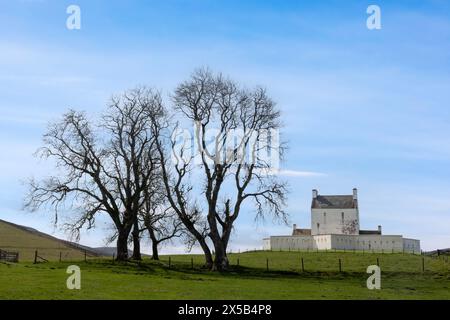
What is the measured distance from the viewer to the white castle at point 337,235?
11062cm

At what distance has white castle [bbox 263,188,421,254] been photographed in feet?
363

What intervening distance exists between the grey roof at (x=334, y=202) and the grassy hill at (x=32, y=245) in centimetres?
6143

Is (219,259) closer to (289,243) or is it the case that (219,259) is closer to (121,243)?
(121,243)

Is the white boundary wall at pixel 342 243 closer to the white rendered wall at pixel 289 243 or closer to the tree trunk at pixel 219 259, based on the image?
the white rendered wall at pixel 289 243

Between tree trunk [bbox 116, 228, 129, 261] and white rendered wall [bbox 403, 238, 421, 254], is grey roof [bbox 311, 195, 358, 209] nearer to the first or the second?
white rendered wall [bbox 403, 238, 421, 254]

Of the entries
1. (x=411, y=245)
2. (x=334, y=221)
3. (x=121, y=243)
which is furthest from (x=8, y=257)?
(x=411, y=245)

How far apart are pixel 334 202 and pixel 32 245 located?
71.4m

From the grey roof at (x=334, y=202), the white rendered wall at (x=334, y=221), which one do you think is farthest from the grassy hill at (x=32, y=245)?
the grey roof at (x=334, y=202)

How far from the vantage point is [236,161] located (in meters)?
49.5

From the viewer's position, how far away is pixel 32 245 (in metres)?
72.8

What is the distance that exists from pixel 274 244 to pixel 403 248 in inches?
1004

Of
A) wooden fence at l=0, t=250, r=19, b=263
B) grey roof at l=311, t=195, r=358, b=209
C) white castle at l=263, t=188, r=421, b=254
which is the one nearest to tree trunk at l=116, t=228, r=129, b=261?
wooden fence at l=0, t=250, r=19, b=263

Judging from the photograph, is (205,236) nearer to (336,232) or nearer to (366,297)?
(366,297)

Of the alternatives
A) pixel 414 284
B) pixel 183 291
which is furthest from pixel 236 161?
pixel 183 291
